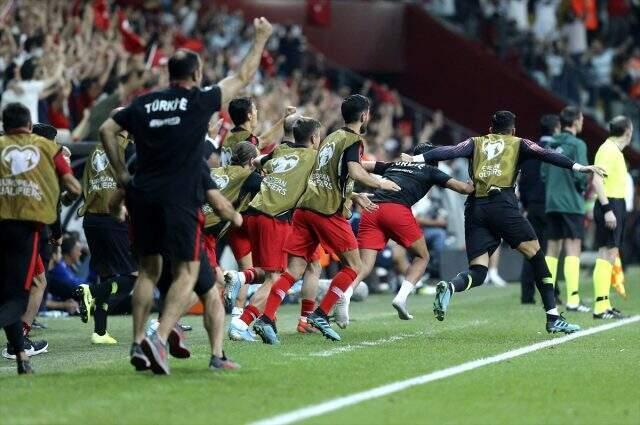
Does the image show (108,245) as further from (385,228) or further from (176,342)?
(176,342)

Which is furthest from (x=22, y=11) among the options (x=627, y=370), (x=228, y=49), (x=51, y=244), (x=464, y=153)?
(x=627, y=370)

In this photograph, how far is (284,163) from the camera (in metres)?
14.1

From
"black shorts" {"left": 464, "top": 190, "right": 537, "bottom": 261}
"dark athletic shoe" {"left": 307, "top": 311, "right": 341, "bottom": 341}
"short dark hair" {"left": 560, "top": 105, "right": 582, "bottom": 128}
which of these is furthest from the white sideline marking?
"short dark hair" {"left": 560, "top": 105, "right": 582, "bottom": 128}

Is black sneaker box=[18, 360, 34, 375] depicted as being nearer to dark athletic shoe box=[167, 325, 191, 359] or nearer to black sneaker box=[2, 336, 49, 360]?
dark athletic shoe box=[167, 325, 191, 359]

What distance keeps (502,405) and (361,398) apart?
2.83ft

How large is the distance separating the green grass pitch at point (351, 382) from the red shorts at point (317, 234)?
836 mm

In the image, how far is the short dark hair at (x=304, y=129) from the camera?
1405 centimetres

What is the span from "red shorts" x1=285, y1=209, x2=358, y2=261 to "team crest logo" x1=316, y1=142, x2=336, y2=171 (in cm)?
49

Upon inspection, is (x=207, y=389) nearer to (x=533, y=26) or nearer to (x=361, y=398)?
(x=361, y=398)

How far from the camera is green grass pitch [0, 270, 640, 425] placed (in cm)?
881

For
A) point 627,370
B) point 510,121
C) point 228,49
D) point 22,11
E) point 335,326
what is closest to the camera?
point 627,370

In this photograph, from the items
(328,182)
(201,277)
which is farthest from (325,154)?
(201,277)

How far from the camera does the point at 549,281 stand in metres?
14.6

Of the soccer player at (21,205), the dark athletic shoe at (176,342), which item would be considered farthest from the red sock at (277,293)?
the soccer player at (21,205)
